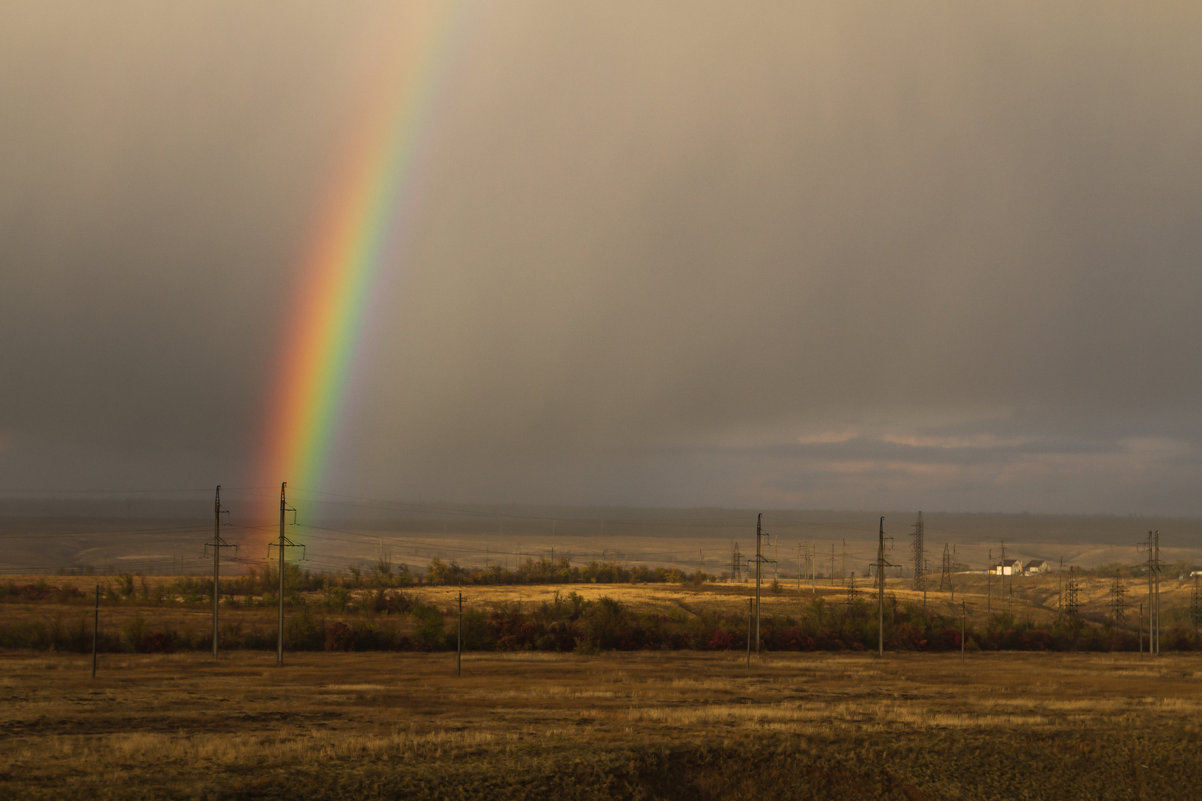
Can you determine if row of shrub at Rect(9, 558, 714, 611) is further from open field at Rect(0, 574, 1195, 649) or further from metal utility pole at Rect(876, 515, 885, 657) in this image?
metal utility pole at Rect(876, 515, 885, 657)

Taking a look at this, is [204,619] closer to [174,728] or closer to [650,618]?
[650,618]

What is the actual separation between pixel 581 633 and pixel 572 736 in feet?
169

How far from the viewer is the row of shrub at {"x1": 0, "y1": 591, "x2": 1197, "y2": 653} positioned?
7725cm

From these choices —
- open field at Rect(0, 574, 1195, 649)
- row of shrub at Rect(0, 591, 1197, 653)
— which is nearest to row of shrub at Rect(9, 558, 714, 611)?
open field at Rect(0, 574, 1195, 649)

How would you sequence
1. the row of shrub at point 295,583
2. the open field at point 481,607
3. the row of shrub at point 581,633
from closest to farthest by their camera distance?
the row of shrub at point 581,633 < the open field at point 481,607 < the row of shrub at point 295,583

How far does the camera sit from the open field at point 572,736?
28453 mm

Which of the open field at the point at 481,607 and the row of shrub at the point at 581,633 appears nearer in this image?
the row of shrub at the point at 581,633

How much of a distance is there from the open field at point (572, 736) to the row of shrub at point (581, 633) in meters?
14.8

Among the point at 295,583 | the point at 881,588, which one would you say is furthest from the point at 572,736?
the point at 295,583

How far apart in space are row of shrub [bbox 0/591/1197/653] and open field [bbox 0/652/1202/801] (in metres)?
14.8

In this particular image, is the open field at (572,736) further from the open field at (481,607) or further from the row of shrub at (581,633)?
the open field at (481,607)

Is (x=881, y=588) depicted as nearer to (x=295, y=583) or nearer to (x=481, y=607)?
(x=481, y=607)

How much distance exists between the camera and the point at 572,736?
35906 mm

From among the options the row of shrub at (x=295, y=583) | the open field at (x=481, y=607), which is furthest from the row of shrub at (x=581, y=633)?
the row of shrub at (x=295, y=583)
